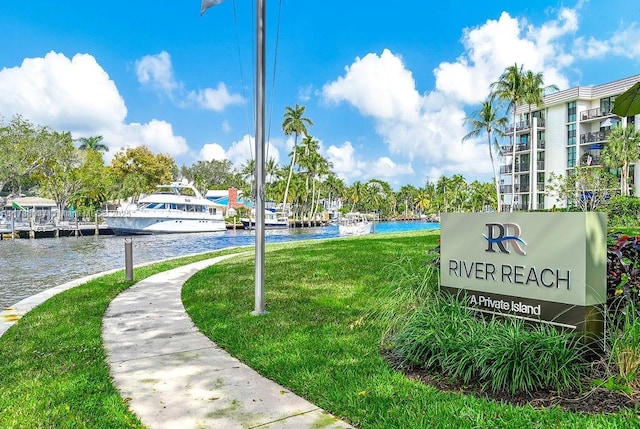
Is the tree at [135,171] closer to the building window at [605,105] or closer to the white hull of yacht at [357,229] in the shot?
the white hull of yacht at [357,229]

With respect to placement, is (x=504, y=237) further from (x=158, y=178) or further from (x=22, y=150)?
(x=158, y=178)

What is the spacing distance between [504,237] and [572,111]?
5155 cm

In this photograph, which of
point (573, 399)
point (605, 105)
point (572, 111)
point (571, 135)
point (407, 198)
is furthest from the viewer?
point (407, 198)

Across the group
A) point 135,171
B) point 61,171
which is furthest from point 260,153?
point 135,171

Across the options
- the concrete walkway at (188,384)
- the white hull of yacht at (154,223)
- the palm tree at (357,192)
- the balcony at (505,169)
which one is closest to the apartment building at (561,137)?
the balcony at (505,169)

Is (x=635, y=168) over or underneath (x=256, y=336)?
over

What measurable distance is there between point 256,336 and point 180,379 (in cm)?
146

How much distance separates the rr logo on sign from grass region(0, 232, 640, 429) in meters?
1.47

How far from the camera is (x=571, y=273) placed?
13.6ft

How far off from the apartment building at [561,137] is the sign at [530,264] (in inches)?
1669

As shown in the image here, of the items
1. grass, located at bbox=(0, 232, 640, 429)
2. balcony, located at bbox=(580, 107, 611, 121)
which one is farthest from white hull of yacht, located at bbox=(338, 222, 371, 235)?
grass, located at bbox=(0, 232, 640, 429)

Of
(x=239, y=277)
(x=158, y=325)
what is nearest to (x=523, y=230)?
(x=158, y=325)

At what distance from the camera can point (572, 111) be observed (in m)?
49.1

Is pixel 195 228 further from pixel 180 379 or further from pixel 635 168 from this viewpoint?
pixel 180 379
